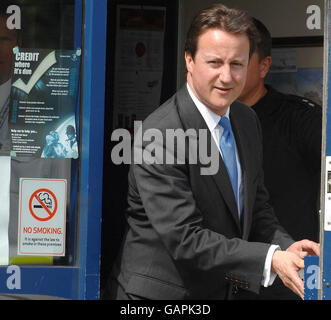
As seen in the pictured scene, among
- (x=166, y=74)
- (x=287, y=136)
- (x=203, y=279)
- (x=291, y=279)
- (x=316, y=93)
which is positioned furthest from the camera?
(x=166, y=74)

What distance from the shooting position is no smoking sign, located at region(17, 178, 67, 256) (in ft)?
11.2

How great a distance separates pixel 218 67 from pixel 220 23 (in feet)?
0.56

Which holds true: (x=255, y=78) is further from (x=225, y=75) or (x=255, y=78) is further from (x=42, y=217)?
(x=42, y=217)

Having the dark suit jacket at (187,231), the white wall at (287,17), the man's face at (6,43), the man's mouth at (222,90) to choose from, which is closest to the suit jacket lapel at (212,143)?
the dark suit jacket at (187,231)

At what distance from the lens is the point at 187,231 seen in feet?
10.2

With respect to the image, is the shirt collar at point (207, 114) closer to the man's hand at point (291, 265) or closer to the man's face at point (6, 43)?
the man's hand at point (291, 265)

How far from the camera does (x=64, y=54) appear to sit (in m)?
3.43

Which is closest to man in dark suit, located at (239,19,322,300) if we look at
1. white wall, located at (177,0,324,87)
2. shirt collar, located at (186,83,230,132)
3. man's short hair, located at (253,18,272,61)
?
man's short hair, located at (253,18,272,61)

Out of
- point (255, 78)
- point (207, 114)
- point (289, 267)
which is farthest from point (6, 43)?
point (255, 78)

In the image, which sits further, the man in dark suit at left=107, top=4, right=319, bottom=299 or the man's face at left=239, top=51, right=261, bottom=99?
the man's face at left=239, top=51, right=261, bottom=99

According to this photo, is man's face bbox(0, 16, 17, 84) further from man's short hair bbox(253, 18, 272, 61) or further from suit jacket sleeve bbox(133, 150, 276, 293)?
man's short hair bbox(253, 18, 272, 61)

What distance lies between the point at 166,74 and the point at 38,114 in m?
1.82
